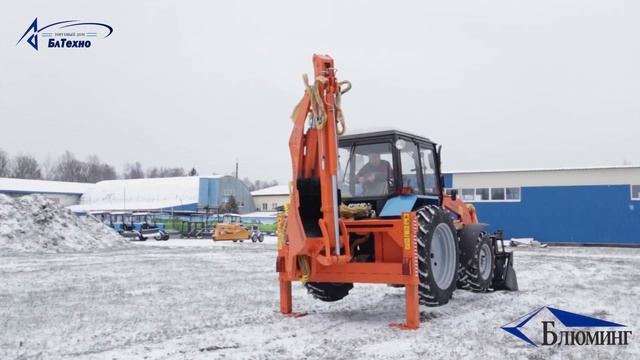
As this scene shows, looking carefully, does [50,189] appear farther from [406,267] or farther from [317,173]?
[406,267]

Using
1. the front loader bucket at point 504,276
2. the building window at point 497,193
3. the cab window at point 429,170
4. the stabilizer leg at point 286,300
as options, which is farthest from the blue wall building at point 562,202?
the stabilizer leg at point 286,300

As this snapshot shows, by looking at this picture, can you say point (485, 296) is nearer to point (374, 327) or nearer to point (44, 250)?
point (374, 327)

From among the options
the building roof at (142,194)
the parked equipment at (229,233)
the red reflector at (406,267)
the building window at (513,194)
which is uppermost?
the building roof at (142,194)

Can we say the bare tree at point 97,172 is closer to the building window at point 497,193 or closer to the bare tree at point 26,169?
the bare tree at point 26,169

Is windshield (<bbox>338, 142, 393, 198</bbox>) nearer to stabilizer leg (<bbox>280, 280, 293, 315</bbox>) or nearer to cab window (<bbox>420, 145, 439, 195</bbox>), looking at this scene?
cab window (<bbox>420, 145, 439, 195</bbox>)

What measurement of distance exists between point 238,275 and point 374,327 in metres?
7.09

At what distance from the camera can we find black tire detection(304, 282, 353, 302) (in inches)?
328

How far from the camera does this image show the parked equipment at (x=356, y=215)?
23.0 feet

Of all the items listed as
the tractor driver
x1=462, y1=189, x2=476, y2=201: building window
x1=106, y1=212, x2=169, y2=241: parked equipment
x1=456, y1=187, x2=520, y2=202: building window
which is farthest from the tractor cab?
x1=106, y1=212, x2=169, y2=241: parked equipment

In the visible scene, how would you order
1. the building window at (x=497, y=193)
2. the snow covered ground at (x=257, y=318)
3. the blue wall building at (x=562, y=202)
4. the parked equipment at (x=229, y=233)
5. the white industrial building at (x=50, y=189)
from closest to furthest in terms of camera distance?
the snow covered ground at (x=257, y=318), the blue wall building at (x=562, y=202), the building window at (x=497, y=193), the parked equipment at (x=229, y=233), the white industrial building at (x=50, y=189)

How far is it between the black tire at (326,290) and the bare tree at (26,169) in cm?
9888

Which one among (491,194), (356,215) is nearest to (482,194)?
(491,194)

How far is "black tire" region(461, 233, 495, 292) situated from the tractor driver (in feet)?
7.73

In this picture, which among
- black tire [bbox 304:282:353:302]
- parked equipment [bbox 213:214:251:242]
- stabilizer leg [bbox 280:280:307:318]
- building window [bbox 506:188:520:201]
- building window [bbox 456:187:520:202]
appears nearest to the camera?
stabilizer leg [bbox 280:280:307:318]
